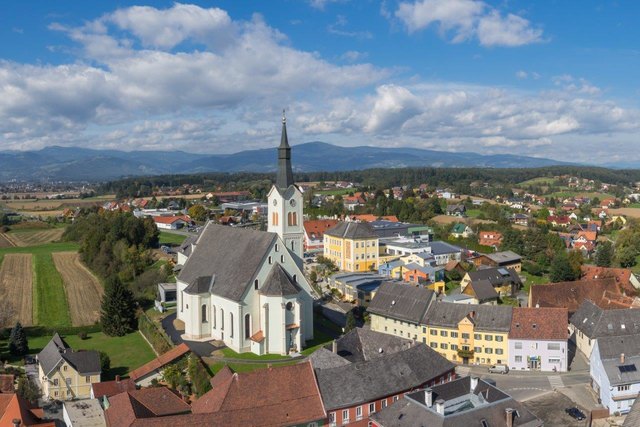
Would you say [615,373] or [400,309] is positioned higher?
[400,309]

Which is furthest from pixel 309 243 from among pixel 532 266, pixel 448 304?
pixel 448 304

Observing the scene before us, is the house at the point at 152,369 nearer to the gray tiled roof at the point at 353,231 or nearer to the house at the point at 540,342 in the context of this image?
the house at the point at 540,342

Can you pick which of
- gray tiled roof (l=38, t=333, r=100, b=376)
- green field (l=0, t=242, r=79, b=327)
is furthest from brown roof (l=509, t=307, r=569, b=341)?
green field (l=0, t=242, r=79, b=327)

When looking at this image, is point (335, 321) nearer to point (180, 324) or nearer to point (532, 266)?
point (180, 324)

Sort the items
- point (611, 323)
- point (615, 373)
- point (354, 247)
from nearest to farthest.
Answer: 1. point (615, 373)
2. point (611, 323)
3. point (354, 247)

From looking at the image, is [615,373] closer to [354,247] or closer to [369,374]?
[369,374]

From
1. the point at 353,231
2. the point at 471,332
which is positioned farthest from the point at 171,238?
the point at 471,332

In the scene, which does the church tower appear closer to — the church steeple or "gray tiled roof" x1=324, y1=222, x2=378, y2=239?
the church steeple
